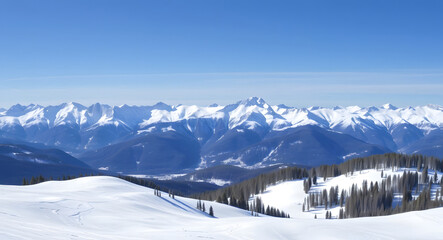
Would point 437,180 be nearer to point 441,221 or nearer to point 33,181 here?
point 441,221

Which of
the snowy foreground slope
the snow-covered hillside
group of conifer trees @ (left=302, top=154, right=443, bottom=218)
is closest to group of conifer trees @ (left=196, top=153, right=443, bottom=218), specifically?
group of conifer trees @ (left=302, top=154, right=443, bottom=218)

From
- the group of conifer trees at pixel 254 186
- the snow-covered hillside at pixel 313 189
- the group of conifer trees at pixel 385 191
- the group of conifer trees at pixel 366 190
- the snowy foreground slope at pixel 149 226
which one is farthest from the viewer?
the group of conifer trees at pixel 254 186

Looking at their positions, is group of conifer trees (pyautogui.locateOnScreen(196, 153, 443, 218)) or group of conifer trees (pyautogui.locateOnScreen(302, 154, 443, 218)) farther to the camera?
group of conifer trees (pyautogui.locateOnScreen(196, 153, 443, 218))

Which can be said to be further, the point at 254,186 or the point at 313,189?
the point at 254,186

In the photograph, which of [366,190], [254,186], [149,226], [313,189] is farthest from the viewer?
[254,186]

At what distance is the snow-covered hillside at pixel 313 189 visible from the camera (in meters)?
129

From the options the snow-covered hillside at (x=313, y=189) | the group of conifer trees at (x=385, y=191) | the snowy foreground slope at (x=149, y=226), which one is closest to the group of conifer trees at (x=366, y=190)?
the group of conifer trees at (x=385, y=191)

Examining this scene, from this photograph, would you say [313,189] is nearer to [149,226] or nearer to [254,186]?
[254,186]

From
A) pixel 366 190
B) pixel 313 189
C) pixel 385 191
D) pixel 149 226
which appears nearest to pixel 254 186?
pixel 313 189

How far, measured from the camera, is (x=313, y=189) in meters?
151

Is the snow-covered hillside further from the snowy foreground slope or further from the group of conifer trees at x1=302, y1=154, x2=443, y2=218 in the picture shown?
the snowy foreground slope

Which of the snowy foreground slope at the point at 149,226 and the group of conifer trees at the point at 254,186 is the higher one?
the snowy foreground slope at the point at 149,226

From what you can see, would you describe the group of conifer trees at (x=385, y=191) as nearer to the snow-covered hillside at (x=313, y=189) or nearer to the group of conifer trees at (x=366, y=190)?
the group of conifer trees at (x=366, y=190)

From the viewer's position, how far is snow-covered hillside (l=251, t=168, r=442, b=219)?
12875cm
